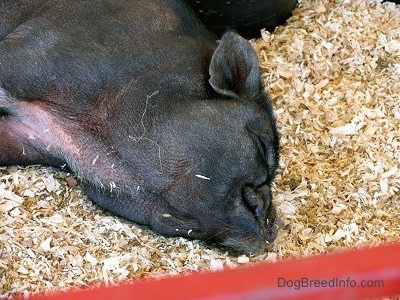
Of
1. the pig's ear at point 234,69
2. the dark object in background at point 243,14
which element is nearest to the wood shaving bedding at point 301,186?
the dark object in background at point 243,14

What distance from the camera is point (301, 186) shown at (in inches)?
137

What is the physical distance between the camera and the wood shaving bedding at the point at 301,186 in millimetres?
2992

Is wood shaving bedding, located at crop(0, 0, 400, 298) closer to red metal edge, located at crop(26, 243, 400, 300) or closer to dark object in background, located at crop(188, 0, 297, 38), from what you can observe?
dark object in background, located at crop(188, 0, 297, 38)

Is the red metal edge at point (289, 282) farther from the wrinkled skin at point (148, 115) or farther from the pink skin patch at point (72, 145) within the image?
the pink skin patch at point (72, 145)

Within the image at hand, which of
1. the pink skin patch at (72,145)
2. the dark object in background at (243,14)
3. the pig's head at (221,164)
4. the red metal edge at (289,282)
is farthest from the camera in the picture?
the dark object in background at (243,14)

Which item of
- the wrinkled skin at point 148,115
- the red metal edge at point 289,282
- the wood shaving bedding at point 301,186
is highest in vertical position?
the red metal edge at point 289,282

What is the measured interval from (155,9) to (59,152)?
2.68 feet

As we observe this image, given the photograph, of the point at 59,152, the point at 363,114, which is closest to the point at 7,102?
the point at 59,152

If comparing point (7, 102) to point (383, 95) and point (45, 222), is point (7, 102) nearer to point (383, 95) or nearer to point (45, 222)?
point (45, 222)

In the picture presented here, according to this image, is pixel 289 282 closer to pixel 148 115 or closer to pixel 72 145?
pixel 148 115

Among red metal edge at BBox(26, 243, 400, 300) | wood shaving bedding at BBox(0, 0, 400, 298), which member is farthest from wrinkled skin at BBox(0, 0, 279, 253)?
red metal edge at BBox(26, 243, 400, 300)

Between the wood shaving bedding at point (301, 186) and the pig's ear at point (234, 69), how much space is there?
23.6 inches

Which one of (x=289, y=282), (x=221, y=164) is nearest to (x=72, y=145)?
(x=221, y=164)

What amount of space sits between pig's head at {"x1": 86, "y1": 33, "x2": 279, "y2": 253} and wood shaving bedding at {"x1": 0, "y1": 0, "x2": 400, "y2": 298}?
13cm
